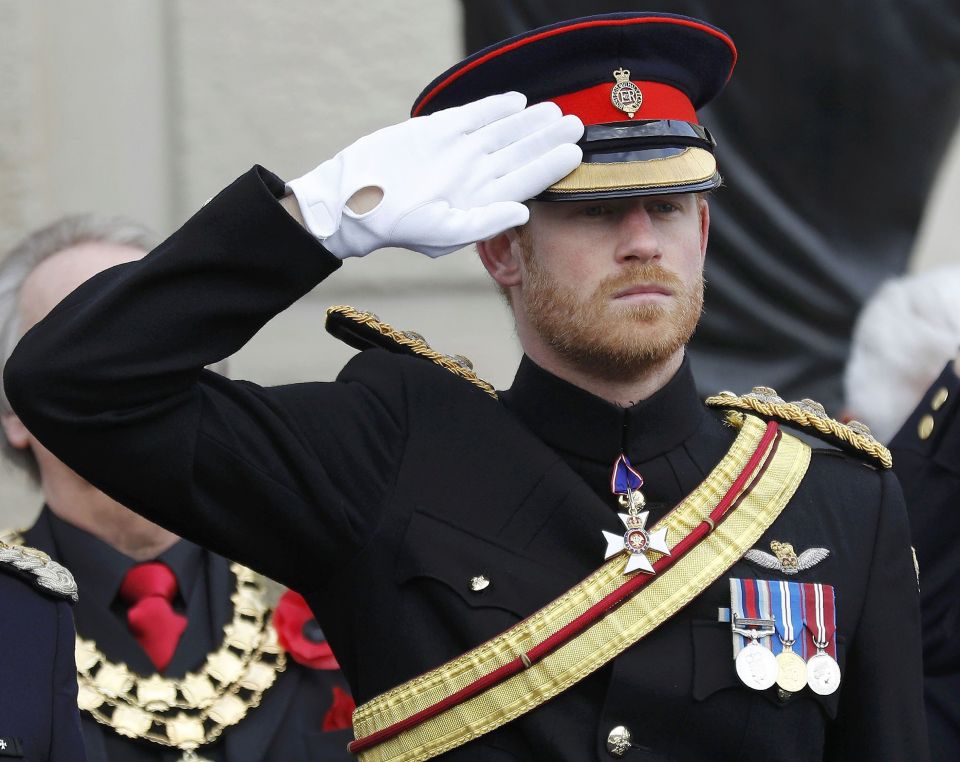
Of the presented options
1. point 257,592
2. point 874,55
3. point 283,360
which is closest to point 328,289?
point 283,360

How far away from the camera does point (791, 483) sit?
2695 mm

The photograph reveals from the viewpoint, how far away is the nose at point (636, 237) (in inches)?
100

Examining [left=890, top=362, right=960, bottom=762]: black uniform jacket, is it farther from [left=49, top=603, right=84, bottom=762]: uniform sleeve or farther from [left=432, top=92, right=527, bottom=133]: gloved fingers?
[left=49, top=603, right=84, bottom=762]: uniform sleeve

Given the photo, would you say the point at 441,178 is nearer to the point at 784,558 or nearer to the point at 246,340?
the point at 246,340

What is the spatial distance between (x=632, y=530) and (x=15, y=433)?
4.49 ft

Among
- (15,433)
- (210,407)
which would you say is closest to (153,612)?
(15,433)

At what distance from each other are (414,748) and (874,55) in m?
3.68

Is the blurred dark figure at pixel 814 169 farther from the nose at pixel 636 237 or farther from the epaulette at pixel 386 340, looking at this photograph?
the nose at pixel 636 237

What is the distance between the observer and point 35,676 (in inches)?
93.4

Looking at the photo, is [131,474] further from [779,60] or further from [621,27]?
[779,60]

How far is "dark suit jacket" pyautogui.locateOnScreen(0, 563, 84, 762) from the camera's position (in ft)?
7.60

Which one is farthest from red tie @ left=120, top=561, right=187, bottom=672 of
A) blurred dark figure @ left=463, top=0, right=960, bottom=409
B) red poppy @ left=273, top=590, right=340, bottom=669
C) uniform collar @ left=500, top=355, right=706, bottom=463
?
blurred dark figure @ left=463, top=0, right=960, bottom=409

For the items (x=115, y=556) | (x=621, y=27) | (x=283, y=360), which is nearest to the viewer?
(x=621, y=27)

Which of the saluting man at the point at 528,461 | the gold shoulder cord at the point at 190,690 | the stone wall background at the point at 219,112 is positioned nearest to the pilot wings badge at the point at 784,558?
the saluting man at the point at 528,461
